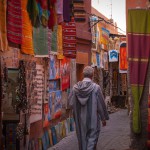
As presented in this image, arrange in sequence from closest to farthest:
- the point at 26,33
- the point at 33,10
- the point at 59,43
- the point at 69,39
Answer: the point at 26,33 → the point at 33,10 → the point at 59,43 → the point at 69,39

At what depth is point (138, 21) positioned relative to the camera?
7.94 meters

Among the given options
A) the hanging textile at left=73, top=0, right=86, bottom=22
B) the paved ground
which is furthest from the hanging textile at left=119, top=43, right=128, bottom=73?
the paved ground

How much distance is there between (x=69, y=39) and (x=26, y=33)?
12.3 ft

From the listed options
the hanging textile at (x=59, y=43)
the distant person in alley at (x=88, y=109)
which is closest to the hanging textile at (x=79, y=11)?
the hanging textile at (x=59, y=43)

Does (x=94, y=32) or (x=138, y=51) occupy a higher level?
(x=94, y=32)

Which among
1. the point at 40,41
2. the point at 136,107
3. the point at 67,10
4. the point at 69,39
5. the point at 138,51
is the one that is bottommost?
the point at 136,107

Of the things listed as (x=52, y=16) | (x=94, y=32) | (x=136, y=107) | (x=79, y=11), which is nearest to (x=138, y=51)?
(x=136, y=107)

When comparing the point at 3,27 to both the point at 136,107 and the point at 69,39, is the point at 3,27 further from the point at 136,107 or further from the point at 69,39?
the point at 69,39

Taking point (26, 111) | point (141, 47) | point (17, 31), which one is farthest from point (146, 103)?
point (17, 31)

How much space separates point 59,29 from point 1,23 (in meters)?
4.44

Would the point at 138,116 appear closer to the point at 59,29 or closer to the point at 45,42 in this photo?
the point at 45,42

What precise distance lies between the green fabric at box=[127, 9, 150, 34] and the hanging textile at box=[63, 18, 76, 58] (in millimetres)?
3841

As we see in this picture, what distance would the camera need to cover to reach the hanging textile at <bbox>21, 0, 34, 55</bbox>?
7.98 m

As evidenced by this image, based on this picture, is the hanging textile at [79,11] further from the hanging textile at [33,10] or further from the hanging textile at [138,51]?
the hanging textile at [138,51]
